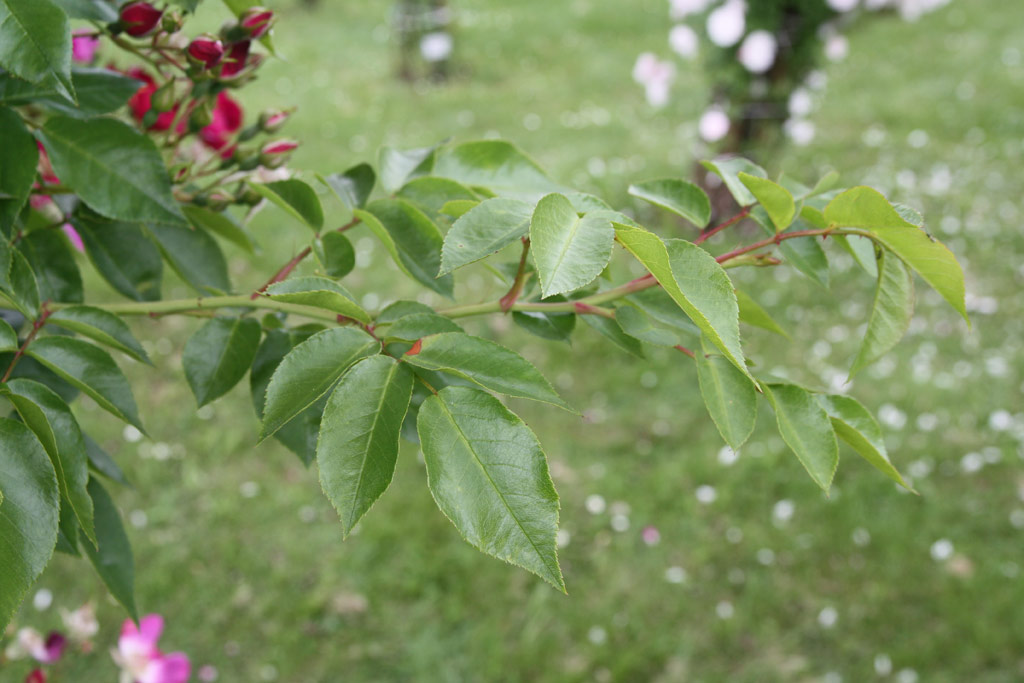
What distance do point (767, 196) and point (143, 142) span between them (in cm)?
39

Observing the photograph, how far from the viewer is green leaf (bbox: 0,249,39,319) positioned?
48 centimetres

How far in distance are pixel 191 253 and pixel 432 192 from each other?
23 centimetres

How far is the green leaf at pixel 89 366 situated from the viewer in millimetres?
480

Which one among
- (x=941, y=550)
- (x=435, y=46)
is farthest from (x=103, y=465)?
(x=435, y=46)

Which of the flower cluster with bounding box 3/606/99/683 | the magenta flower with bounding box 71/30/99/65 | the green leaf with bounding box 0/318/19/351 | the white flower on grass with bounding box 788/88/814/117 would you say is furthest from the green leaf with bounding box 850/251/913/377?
the white flower on grass with bounding box 788/88/814/117

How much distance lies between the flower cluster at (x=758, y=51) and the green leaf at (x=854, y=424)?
271 centimetres

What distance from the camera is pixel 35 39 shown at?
1.39 ft

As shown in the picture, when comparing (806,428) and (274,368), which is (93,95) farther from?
(806,428)

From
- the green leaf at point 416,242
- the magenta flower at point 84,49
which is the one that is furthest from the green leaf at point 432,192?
the magenta flower at point 84,49

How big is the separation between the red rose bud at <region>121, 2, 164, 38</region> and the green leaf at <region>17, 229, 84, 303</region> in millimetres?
158

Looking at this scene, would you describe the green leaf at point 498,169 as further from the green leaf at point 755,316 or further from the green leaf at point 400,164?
the green leaf at point 755,316

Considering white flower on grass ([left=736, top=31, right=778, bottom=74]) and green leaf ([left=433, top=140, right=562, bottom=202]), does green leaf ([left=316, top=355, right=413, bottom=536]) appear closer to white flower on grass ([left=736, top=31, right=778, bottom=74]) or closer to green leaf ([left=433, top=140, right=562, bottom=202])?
green leaf ([left=433, top=140, right=562, bottom=202])

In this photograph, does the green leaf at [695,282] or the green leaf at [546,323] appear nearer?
the green leaf at [695,282]

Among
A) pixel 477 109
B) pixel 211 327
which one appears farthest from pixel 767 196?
pixel 477 109
